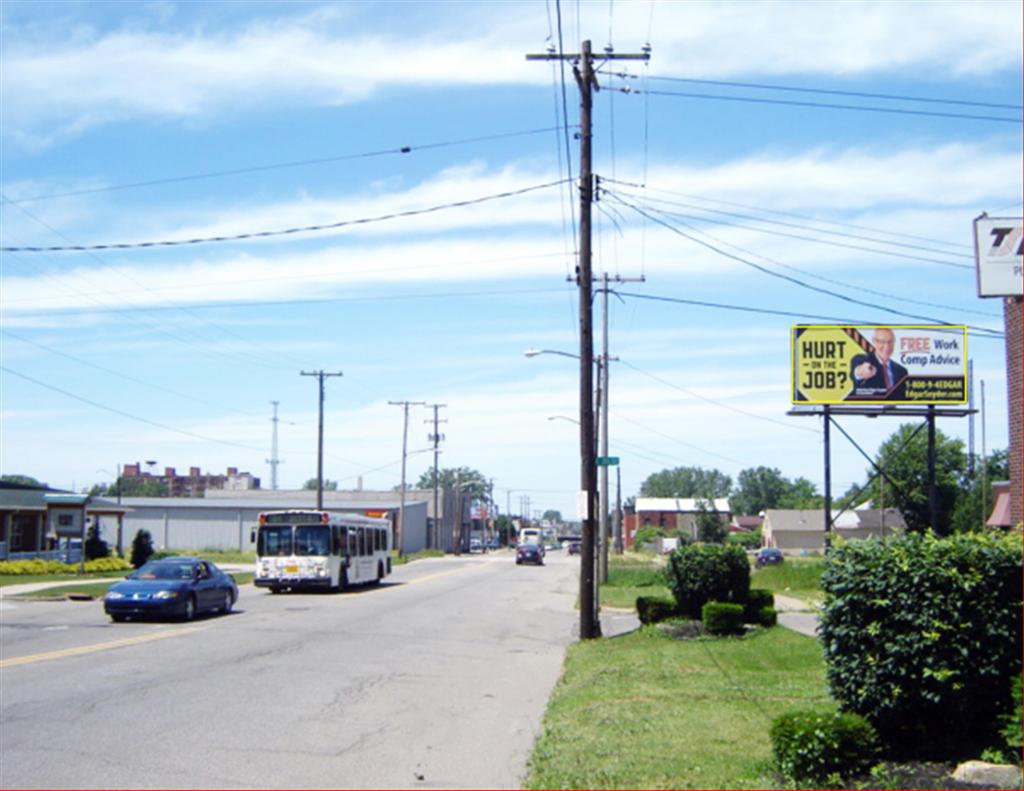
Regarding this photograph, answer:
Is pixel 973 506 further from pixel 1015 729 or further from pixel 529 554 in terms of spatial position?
pixel 1015 729

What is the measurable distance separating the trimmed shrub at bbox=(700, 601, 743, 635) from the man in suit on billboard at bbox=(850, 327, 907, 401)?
1751 cm

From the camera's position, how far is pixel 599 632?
22.3 m

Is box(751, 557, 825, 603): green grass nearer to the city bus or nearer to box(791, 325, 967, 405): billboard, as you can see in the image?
box(791, 325, 967, 405): billboard

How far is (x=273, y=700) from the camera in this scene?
13.8m

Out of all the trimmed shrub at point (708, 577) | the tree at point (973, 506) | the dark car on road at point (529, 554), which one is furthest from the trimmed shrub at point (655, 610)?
the dark car on road at point (529, 554)

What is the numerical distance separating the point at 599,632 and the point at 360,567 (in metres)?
19.5

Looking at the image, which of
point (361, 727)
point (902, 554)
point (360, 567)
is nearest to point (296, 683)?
point (361, 727)

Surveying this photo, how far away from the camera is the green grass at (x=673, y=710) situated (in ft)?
30.3

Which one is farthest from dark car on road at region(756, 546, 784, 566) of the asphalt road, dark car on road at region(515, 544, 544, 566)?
the asphalt road

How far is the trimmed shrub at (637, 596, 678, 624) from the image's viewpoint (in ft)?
76.1

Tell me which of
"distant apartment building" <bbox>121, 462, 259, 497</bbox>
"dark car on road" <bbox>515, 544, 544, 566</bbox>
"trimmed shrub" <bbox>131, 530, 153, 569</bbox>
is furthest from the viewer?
"distant apartment building" <bbox>121, 462, 259, 497</bbox>

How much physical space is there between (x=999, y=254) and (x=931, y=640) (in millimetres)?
2996

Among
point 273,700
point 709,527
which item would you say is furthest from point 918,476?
point 273,700

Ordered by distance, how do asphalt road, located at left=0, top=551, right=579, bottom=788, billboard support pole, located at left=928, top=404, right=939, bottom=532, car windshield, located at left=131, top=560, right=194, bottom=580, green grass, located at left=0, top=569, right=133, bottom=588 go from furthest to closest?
1. green grass, located at left=0, top=569, right=133, bottom=588
2. billboard support pole, located at left=928, top=404, right=939, bottom=532
3. car windshield, located at left=131, top=560, right=194, bottom=580
4. asphalt road, located at left=0, top=551, right=579, bottom=788
